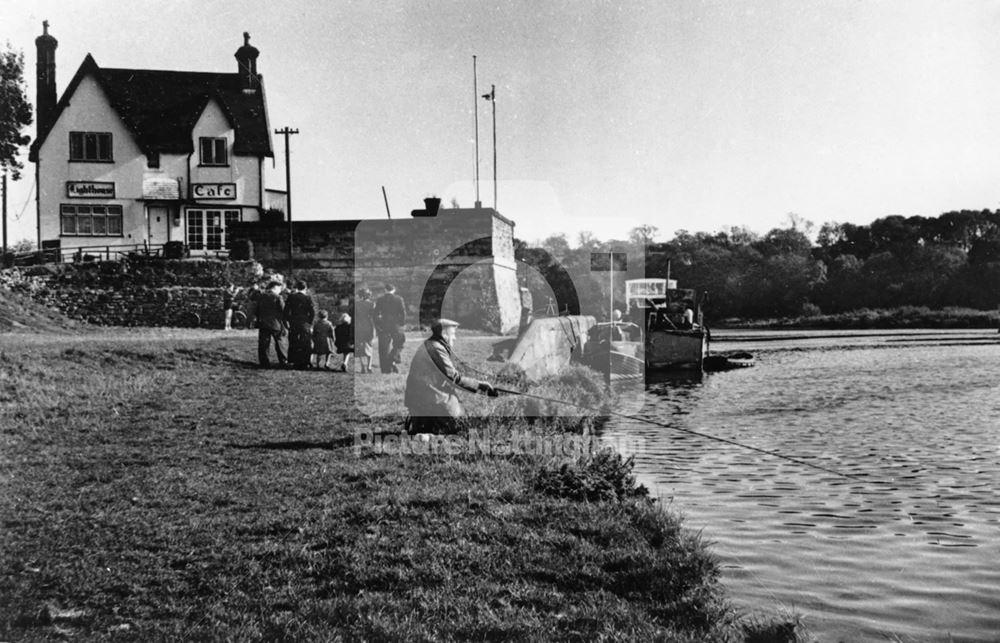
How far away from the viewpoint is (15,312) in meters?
25.0

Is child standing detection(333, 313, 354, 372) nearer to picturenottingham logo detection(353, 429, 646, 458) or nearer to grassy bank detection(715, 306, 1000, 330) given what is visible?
picturenottingham logo detection(353, 429, 646, 458)

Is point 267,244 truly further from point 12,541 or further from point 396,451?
point 12,541

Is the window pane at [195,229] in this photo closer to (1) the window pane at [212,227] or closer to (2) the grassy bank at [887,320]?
(1) the window pane at [212,227]

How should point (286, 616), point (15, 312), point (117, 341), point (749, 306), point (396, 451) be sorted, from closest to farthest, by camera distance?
point (286, 616), point (396, 451), point (117, 341), point (15, 312), point (749, 306)

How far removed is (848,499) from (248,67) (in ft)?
126

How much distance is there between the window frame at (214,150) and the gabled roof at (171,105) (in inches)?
19.0

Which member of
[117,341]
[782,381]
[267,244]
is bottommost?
[782,381]

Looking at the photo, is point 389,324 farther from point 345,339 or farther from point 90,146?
point 90,146

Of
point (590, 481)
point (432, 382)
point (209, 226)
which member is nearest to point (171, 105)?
point (209, 226)

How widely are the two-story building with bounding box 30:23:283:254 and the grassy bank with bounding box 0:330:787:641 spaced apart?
27952mm

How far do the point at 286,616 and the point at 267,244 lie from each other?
104ft

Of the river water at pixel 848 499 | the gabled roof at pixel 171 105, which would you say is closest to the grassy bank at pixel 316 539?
the river water at pixel 848 499

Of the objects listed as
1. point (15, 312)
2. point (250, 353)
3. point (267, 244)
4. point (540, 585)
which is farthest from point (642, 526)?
point (267, 244)

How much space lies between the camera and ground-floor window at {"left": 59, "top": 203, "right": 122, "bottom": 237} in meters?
37.2
